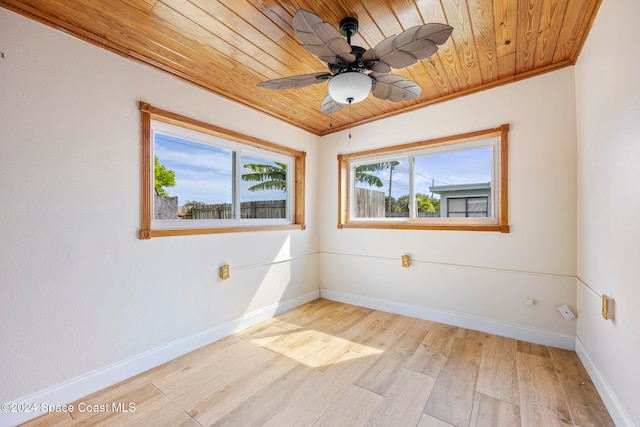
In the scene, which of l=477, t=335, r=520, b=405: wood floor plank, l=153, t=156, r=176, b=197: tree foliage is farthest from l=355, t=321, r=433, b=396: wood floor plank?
l=153, t=156, r=176, b=197: tree foliage

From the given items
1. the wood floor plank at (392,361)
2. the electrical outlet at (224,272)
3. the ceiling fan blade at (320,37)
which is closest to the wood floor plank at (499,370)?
the wood floor plank at (392,361)

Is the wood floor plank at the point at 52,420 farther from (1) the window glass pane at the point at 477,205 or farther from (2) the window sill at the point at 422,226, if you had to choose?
(1) the window glass pane at the point at 477,205

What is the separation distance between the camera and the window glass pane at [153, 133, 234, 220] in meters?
2.37

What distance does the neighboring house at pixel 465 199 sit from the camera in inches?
109

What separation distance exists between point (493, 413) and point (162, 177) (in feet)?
9.74

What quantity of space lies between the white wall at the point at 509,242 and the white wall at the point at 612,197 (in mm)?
175

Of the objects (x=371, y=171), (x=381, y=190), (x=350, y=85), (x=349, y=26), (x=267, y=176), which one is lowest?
(x=381, y=190)

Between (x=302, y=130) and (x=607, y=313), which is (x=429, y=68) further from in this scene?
(x=607, y=313)

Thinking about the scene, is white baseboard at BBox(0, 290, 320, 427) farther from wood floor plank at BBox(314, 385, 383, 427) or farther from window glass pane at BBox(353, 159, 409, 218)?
window glass pane at BBox(353, 159, 409, 218)

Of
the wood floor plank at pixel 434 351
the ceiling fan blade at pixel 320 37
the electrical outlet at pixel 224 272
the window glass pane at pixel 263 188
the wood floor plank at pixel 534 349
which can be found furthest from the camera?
the window glass pane at pixel 263 188

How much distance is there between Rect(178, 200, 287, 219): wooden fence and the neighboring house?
6.39 feet

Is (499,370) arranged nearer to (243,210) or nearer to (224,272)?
(224,272)

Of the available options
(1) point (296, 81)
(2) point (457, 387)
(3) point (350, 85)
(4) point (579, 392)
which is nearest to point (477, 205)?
(4) point (579, 392)

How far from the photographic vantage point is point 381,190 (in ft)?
11.6
